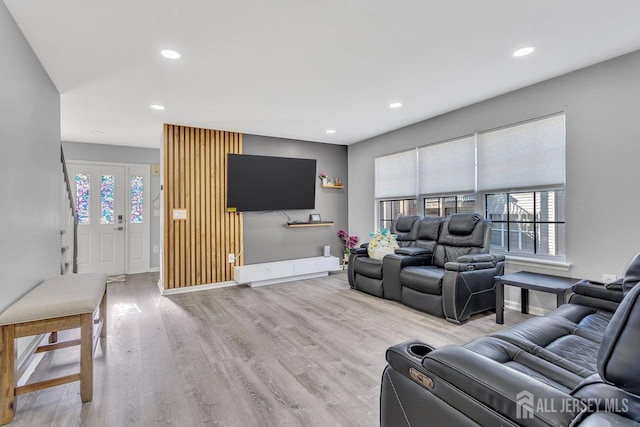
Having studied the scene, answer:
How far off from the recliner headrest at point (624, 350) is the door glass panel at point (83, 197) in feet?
23.1

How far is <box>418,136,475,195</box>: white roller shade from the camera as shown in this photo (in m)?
4.16

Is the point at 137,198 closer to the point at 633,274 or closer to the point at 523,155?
the point at 523,155

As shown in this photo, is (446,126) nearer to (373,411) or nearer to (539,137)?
(539,137)

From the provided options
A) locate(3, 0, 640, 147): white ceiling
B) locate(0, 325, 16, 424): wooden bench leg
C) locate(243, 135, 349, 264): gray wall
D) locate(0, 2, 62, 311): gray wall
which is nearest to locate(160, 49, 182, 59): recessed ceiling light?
locate(3, 0, 640, 147): white ceiling

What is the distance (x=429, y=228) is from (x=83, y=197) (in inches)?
239

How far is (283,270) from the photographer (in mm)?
5184

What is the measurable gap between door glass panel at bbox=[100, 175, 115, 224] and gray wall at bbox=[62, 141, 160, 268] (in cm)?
39

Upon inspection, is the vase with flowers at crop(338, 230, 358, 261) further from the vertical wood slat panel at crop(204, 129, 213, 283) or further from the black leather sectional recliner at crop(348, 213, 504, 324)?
the vertical wood slat panel at crop(204, 129, 213, 283)

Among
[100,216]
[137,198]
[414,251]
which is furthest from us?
[137,198]

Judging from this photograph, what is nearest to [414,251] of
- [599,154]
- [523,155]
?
[523,155]

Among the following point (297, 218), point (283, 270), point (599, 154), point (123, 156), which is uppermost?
point (123, 156)

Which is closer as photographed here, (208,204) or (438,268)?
(438,268)

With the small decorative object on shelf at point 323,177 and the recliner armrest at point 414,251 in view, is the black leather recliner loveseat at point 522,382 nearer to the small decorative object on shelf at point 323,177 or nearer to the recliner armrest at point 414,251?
the recliner armrest at point 414,251

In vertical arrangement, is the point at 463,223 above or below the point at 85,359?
above
